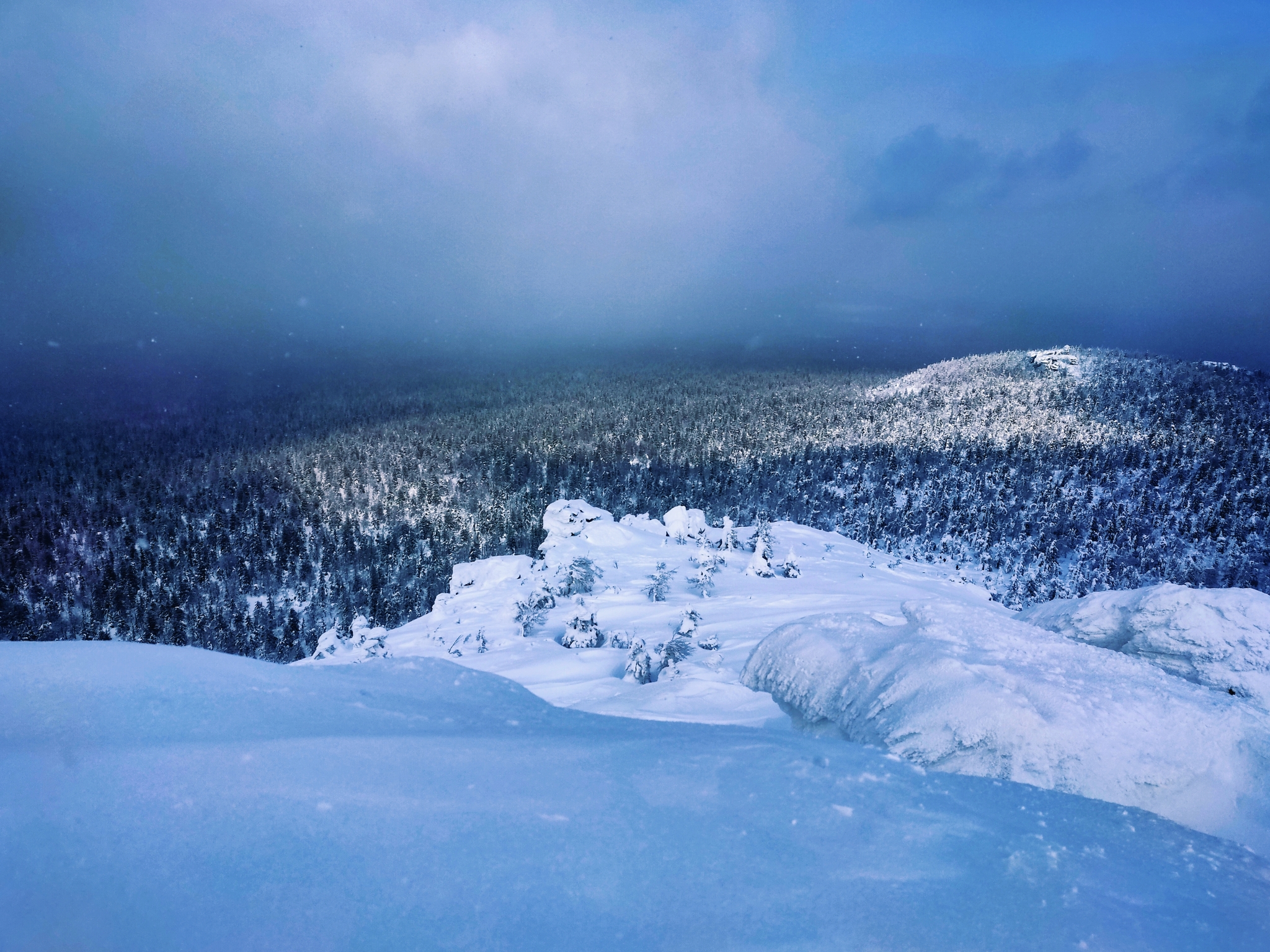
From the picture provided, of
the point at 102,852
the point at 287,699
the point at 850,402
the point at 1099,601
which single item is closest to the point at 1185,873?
the point at 1099,601

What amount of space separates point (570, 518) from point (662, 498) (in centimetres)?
6474

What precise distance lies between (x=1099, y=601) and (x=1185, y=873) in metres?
6.10

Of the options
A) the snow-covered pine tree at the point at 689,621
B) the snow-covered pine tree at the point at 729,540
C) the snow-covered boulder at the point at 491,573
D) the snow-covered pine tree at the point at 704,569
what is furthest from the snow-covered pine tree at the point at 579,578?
the snow-covered pine tree at the point at 729,540

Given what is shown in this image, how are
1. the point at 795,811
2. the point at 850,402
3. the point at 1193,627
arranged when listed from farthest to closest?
the point at 850,402, the point at 1193,627, the point at 795,811

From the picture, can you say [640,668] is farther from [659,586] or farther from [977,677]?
[659,586]

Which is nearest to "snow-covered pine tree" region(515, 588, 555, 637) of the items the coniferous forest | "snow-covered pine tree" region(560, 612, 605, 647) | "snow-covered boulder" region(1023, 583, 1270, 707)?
"snow-covered pine tree" region(560, 612, 605, 647)

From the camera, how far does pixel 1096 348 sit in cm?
16112

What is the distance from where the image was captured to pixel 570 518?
26.8 m

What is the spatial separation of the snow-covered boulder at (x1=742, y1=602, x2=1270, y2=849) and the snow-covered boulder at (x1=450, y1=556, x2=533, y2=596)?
12.9 metres

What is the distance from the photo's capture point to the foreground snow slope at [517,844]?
300 cm

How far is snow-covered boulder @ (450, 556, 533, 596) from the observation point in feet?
58.9

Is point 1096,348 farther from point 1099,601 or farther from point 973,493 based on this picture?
point 1099,601

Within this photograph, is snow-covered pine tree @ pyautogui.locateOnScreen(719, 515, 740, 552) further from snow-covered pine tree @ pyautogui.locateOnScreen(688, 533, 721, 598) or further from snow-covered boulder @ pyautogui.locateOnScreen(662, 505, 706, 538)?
snow-covered boulder @ pyautogui.locateOnScreen(662, 505, 706, 538)

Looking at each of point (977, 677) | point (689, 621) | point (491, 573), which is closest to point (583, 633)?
point (689, 621)
